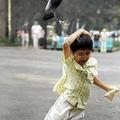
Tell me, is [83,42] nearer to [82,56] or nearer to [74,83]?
[82,56]

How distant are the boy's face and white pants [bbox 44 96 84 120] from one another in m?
0.42

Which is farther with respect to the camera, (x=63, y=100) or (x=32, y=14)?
(x=32, y=14)

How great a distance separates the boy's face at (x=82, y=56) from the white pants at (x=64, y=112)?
16.6 inches

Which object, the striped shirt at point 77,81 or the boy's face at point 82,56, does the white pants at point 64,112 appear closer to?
the striped shirt at point 77,81

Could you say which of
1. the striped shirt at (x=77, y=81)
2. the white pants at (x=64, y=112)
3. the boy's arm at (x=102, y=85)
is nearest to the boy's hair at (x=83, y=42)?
the striped shirt at (x=77, y=81)

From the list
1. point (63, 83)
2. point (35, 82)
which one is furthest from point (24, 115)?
point (35, 82)

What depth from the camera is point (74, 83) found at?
247 inches

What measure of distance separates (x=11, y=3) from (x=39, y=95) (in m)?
43.3

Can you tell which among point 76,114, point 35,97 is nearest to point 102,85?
point 76,114

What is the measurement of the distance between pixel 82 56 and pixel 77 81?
0.30 metres

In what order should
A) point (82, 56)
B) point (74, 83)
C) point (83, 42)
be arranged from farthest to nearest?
point (74, 83) < point (82, 56) < point (83, 42)

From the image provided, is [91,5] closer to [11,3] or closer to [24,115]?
[11,3]

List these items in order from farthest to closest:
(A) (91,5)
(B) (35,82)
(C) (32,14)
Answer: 1. (A) (91,5)
2. (C) (32,14)
3. (B) (35,82)

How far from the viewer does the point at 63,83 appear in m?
6.31
